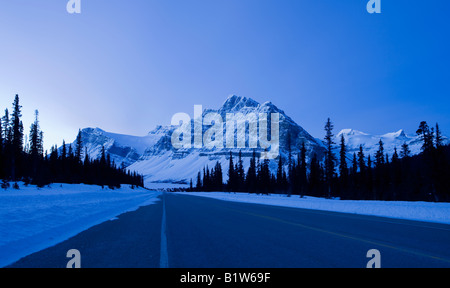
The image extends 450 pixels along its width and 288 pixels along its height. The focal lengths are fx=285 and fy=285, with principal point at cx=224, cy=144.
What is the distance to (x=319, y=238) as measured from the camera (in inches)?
320

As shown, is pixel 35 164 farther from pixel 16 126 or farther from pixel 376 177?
pixel 376 177

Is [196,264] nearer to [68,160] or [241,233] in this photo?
[241,233]

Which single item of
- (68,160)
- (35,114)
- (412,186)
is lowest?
(412,186)

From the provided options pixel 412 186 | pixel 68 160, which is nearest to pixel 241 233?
pixel 412 186

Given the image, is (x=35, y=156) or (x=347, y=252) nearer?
(x=347, y=252)

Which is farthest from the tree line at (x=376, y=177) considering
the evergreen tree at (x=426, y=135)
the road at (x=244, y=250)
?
the road at (x=244, y=250)

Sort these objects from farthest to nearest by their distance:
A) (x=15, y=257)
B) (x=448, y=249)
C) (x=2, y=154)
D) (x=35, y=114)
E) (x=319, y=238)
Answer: (x=35, y=114) < (x=2, y=154) < (x=319, y=238) < (x=448, y=249) < (x=15, y=257)
